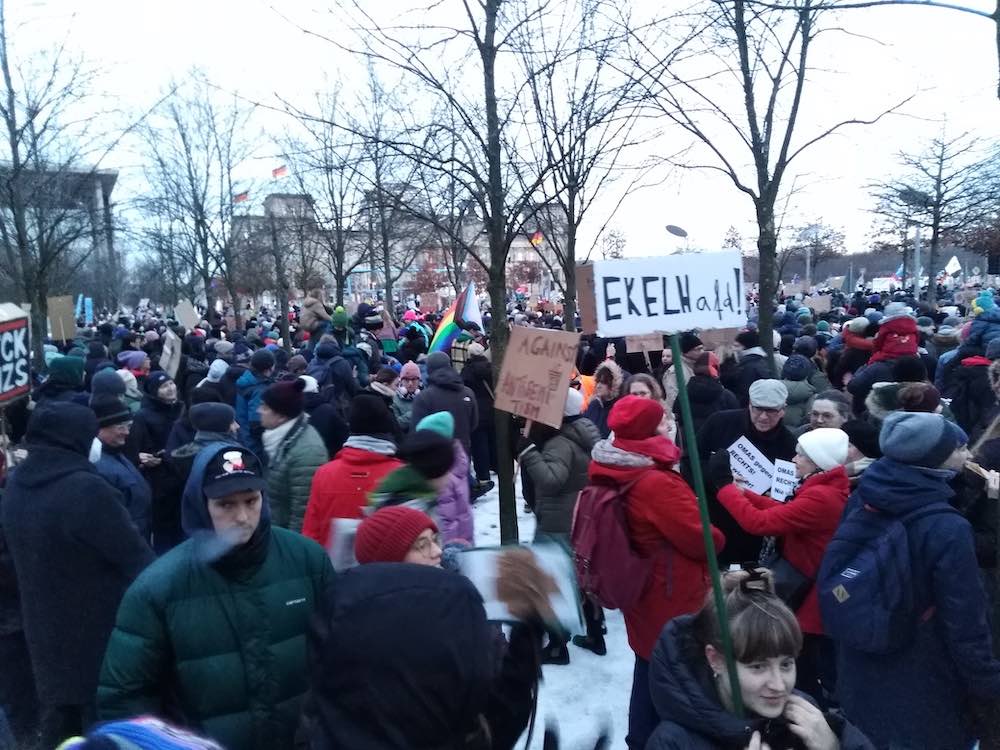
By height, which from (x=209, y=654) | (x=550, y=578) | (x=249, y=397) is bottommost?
(x=209, y=654)

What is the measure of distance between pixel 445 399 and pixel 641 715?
4.21m

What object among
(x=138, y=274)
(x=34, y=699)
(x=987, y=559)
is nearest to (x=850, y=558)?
(x=987, y=559)

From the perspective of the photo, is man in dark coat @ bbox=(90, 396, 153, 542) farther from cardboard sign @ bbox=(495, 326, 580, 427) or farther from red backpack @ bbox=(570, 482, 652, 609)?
red backpack @ bbox=(570, 482, 652, 609)

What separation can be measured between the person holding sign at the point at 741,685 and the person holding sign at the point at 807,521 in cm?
136

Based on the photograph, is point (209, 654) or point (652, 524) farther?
point (652, 524)

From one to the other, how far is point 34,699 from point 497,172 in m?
4.10

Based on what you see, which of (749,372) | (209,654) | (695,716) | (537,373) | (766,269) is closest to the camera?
(695,716)

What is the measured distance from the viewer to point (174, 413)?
6.45m

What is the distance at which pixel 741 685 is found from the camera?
2.23 meters

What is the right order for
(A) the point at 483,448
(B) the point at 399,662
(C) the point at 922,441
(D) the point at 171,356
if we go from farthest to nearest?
(D) the point at 171,356 < (A) the point at 483,448 < (C) the point at 922,441 < (B) the point at 399,662

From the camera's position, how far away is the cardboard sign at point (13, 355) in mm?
3811

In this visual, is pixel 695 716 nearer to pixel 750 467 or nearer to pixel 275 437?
pixel 750 467

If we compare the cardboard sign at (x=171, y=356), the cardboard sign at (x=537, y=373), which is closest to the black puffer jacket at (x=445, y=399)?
the cardboard sign at (x=537, y=373)

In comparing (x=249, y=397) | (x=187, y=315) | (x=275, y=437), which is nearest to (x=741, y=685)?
(x=275, y=437)
